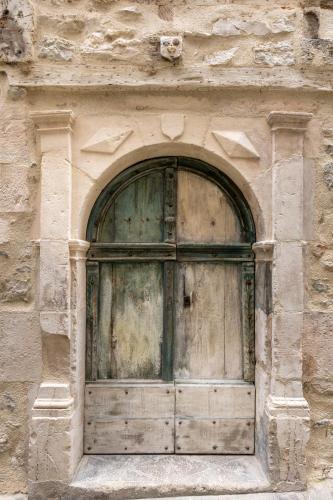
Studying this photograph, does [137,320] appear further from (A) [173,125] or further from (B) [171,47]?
(B) [171,47]

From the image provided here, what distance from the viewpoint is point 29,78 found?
2.34 m

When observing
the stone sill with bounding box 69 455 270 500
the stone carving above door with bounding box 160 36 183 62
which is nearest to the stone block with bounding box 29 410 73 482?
the stone sill with bounding box 69 455 270 500

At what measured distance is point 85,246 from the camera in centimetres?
243

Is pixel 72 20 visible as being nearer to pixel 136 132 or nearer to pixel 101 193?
pixel 136 132

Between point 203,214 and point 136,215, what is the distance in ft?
1.51

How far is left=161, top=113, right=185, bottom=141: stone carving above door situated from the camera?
2.37 meters

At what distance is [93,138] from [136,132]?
27cm

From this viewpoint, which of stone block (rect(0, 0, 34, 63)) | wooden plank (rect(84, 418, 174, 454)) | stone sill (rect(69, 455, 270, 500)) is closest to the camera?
stone sill (rect(69, 455, 270, 500))

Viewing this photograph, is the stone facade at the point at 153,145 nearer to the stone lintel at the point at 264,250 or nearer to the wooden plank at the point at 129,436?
the stone lintel at the point at 264,250

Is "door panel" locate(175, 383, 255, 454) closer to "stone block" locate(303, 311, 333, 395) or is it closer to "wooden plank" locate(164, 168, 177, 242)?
"stone block" locate(303, 311, 333, 395)

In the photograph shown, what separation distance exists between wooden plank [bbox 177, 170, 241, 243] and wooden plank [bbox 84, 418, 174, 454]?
1.28 metres

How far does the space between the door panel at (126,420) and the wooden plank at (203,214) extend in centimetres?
107

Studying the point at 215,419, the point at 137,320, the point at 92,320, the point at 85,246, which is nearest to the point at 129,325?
the point at 137,320

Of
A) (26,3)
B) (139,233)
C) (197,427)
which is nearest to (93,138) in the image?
(139,233)
